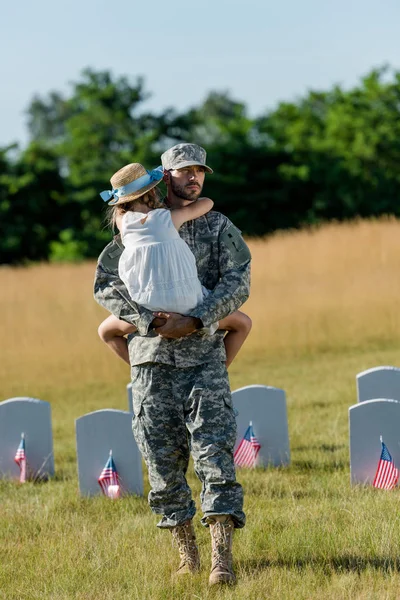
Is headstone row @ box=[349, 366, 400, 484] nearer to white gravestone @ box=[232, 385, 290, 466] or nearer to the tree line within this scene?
white gravestone @ box=[232, 385, 290, 466]

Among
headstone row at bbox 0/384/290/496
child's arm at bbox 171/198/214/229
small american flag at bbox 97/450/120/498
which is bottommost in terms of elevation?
small american flag at bbox 97/450/120/498

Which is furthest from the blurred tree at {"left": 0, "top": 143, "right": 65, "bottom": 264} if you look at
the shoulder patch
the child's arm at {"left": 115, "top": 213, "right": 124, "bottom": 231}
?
the shoulder patch

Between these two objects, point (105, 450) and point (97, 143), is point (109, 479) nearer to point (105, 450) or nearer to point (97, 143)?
point (105, 450)

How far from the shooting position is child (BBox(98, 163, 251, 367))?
13.8 ft

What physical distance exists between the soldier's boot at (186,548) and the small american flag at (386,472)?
1966 mm

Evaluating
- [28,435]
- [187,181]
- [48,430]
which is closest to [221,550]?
[187,181]

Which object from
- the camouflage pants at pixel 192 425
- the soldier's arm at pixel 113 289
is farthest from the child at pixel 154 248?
the camouflage pants at pixel 192 425

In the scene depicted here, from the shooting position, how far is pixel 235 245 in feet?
14.4

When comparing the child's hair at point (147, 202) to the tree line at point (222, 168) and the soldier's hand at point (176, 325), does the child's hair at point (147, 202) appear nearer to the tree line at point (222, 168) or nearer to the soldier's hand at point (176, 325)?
the soldier's hand at point (176, 325)

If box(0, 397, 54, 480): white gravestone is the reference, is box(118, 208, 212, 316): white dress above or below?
above

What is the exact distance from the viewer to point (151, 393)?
14.0 ft

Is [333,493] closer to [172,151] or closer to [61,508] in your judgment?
[61,508]

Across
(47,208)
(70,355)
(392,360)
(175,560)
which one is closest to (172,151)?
(175,560)

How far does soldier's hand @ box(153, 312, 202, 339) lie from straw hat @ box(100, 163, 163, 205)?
1.79ft
